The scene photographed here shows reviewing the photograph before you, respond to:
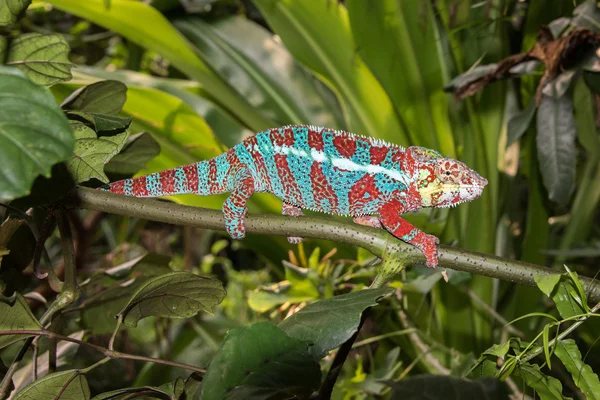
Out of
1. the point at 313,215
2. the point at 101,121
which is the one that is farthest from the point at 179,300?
the point at 313,215

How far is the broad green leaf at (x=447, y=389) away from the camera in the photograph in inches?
16.4

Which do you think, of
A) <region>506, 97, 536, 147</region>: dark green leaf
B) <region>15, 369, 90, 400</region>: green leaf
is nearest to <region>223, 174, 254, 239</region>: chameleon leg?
<region>15, 369, 90, 400</region>: green leaf

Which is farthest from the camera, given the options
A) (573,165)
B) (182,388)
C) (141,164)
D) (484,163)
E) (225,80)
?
(225,80)

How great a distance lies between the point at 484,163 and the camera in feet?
5.11

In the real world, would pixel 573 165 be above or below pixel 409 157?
below

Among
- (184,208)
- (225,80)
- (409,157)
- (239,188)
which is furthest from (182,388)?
(225,80)

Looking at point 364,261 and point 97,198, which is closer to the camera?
point 97,198

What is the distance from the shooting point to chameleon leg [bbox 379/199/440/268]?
0.73m

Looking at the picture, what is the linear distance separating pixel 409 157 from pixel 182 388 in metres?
0.58

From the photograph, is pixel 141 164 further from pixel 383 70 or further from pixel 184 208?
pixel 383 70

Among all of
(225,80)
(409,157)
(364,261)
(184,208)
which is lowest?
(364,261)

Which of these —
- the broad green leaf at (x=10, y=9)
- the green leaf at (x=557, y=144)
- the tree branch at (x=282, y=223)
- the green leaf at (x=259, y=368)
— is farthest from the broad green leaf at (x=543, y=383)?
the broad green leaf at (x=10, y=9)

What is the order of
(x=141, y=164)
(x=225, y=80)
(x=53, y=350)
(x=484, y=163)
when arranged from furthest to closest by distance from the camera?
(x=225, y=80) → (x=484, y=163) → (x=141, y=164) → (x=53, y=350)

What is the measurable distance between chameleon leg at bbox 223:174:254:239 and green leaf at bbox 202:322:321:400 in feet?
0.90
